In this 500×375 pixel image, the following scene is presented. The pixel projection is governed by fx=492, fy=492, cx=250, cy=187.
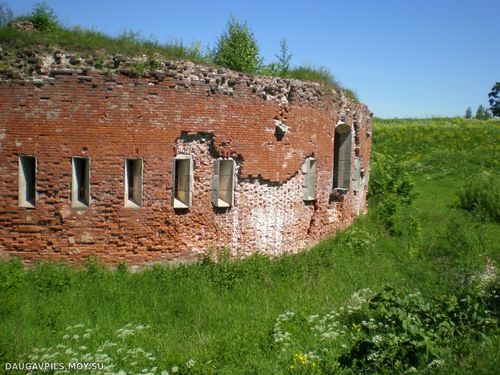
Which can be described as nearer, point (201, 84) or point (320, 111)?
point (201, 84)

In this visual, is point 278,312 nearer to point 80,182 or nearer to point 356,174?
point 80,182

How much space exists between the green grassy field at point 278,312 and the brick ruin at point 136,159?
62 cm

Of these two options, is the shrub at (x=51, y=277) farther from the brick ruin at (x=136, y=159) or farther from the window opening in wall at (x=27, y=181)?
the window opening in wall at (x=27, y=181)

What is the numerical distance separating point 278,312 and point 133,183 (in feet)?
12.8

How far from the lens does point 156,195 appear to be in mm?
9773

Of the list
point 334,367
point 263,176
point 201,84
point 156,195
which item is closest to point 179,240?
point 156,195

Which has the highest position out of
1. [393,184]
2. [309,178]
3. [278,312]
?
[309,178]

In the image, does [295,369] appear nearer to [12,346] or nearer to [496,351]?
[496,351]

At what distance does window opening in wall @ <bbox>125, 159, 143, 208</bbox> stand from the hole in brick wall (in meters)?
0.73

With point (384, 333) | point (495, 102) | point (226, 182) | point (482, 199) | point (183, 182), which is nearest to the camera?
point (384, 333)

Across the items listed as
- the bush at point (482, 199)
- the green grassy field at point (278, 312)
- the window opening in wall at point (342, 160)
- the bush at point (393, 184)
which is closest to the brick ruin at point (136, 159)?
the green grassy field at point (278, 312)

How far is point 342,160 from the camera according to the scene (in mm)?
14711

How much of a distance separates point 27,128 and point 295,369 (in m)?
6.60

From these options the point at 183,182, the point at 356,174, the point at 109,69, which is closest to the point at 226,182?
the point at 183,182
